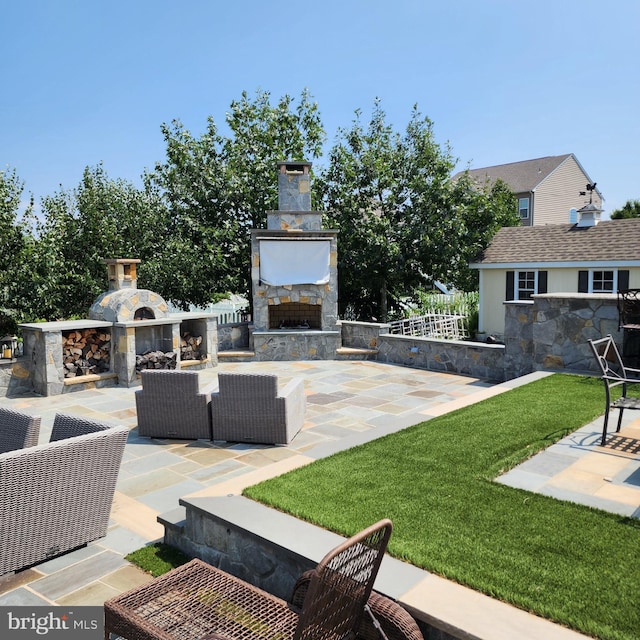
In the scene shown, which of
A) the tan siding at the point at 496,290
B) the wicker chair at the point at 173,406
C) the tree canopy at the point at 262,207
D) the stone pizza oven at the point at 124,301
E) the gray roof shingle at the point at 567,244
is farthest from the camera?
the tree canopy at the point at 262,207

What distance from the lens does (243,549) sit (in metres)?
3.30

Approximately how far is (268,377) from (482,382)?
16.7 feet

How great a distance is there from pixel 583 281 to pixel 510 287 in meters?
1.89

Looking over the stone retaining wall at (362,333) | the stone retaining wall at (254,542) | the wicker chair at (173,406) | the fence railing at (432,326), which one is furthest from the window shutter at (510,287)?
the stone retaining wall at (254,542)

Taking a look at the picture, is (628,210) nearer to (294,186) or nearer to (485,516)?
(294,186)

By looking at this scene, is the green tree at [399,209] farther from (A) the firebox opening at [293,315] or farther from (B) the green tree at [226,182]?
(A) the firebox opening at [293,315]

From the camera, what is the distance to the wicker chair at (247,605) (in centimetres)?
→ 199

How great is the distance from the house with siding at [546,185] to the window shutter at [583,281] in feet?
44.2

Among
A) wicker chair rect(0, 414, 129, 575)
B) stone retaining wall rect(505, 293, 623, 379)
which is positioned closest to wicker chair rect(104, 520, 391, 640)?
wicker chair rect(0, 414, 129, 575)

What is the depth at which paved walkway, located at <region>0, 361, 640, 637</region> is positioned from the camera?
347cm

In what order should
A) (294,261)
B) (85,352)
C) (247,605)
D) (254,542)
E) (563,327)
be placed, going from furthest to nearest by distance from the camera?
(294,261) < (85,352) < (563,327) < (254,542) < (247,605)

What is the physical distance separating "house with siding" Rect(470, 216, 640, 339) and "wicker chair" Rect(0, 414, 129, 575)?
12.0m

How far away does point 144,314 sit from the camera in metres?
10.2

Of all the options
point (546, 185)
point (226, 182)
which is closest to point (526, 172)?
point (546, 185)
